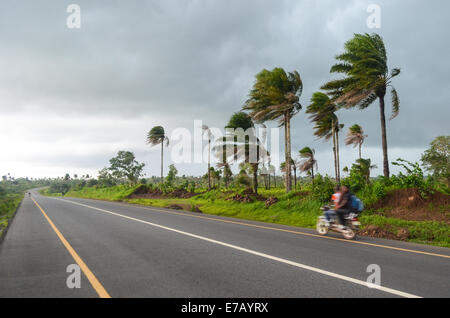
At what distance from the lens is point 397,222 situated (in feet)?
35.6

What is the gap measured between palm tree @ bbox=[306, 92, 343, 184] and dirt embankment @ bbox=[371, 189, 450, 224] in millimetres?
15805

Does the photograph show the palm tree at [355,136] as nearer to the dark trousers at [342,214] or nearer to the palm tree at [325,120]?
the palm tree at [325,120]

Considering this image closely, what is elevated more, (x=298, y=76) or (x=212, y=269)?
(x=298, y=76)

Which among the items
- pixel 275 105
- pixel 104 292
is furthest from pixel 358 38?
pixel 104 292

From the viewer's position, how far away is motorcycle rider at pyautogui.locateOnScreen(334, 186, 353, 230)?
924 cm

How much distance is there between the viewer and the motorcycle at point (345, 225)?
9031 millimetres

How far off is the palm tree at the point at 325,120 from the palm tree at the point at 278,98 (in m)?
6.51

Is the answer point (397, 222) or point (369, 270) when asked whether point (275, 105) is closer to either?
point (397, 222)

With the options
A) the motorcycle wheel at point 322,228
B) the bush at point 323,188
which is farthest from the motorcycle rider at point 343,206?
the bush at point 323,188

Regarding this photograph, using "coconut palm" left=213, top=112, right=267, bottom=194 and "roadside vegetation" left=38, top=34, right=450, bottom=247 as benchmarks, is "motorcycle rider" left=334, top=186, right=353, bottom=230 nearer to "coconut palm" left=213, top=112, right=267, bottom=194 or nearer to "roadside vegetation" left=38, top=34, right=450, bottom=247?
"roadside vegetation" left=38, top=34, right=450, bottom=247

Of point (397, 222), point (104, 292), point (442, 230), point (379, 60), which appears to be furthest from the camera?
point (379, 60)

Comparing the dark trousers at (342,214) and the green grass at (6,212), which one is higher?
the dark trousers at (342,214)

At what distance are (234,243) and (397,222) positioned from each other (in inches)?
274

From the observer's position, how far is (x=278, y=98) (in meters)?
21.8
